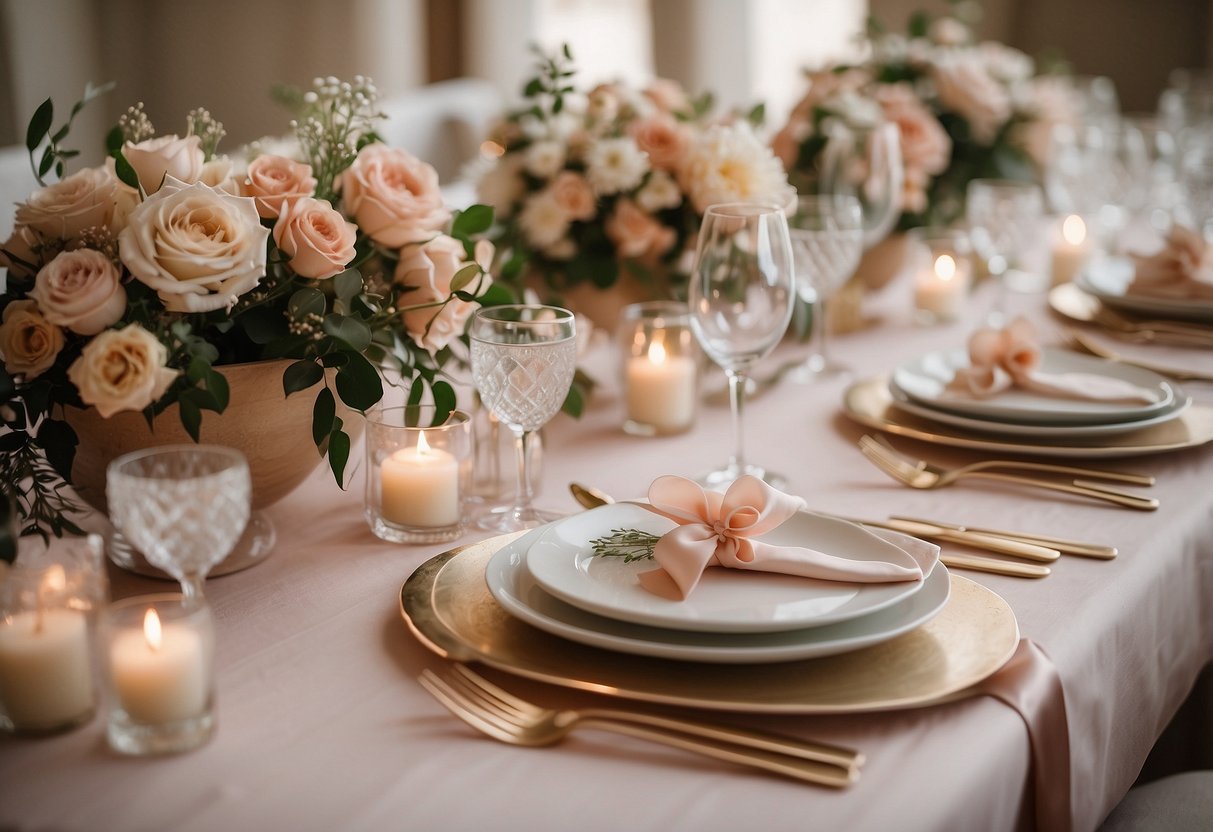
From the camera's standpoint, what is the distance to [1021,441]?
4.47 feet

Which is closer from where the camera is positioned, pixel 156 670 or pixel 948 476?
pixel 156 670

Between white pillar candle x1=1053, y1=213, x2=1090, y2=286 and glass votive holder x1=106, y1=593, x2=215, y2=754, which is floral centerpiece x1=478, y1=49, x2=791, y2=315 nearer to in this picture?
white pillar candle x1=1053, y1=213, x2=1090, y2=286

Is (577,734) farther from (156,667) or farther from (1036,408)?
(1036,408)

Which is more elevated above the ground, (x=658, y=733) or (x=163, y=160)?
(x=163, y=160)

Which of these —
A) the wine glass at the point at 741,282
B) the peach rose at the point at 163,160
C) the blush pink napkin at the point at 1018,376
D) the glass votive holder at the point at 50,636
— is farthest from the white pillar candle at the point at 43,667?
the blush pink napkin at the point at 1018,376

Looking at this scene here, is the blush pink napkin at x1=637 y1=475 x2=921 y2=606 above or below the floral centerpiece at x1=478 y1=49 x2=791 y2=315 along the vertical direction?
below

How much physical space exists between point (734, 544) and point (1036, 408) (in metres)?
0.58

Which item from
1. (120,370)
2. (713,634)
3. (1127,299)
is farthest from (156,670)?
(1127,299)

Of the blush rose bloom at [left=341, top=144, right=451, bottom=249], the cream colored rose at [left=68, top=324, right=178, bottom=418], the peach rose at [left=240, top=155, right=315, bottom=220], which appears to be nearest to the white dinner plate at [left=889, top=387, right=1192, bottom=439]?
the blush rose bloom at [left=341, top=144, right=451, bottom=249]

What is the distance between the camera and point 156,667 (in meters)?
0.75

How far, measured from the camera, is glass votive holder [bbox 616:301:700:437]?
1.46m

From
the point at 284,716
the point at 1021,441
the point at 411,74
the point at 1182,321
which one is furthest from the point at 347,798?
the point at 411,74

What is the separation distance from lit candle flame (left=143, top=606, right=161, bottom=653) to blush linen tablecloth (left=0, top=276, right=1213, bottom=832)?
0.26 feet

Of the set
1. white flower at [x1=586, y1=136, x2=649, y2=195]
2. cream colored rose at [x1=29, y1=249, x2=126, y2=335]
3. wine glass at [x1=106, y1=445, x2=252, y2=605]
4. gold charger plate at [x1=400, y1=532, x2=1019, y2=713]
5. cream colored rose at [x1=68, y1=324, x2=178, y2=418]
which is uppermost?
white flower at [x1=586, y1=136, x2=649, y2=195]
